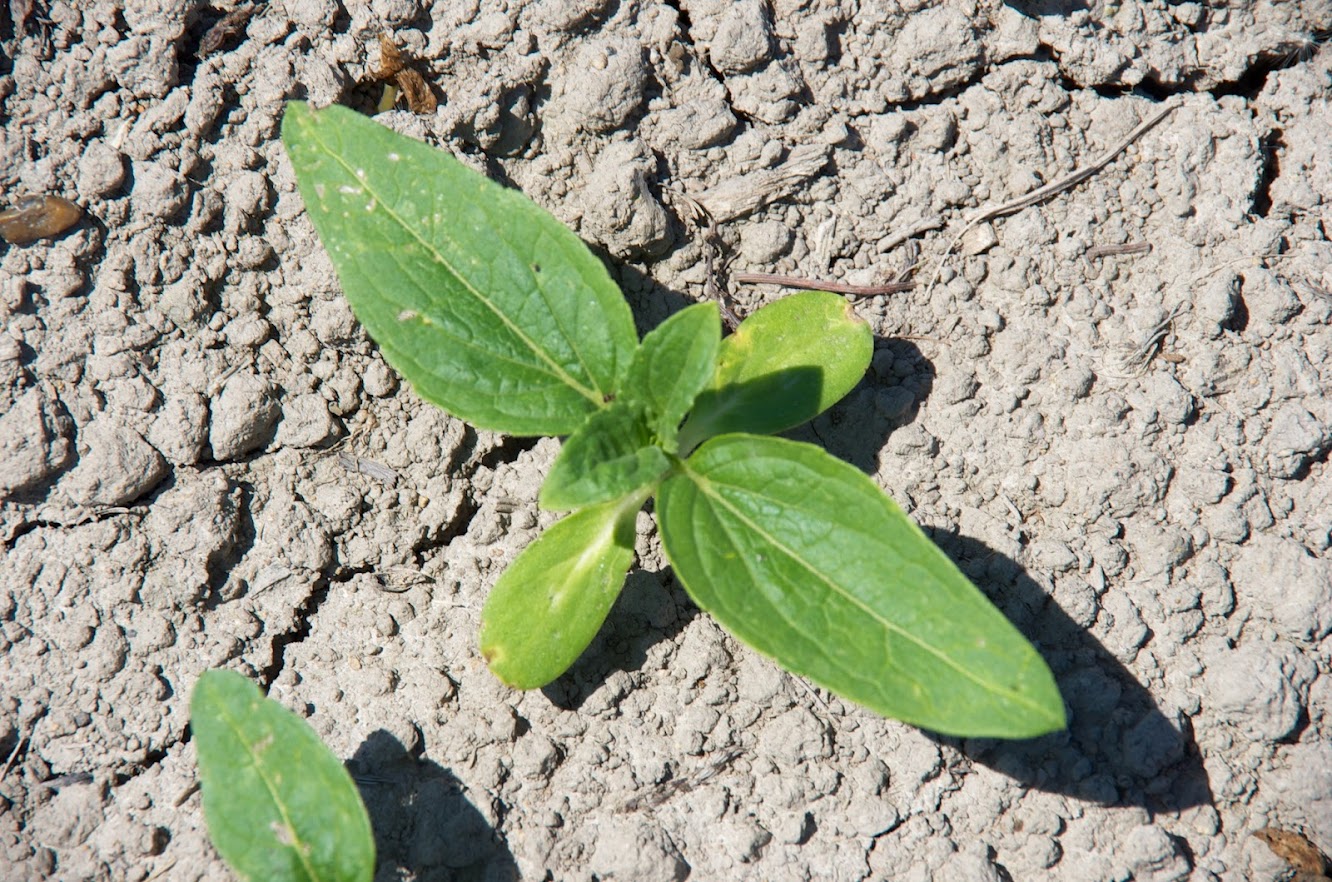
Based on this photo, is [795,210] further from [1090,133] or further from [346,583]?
[346,583]

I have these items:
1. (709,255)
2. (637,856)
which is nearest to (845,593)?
(637,856)

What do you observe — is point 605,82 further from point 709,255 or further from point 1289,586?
point 1289,586

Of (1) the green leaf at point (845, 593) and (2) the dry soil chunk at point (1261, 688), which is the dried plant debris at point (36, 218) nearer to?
(1) the green leaf at point (845, 593)

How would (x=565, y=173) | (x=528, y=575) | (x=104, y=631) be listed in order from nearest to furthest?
(x=528, y=575) < (x=104, y=631) < (x=565, y=173)

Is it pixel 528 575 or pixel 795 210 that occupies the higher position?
pixel 795 210

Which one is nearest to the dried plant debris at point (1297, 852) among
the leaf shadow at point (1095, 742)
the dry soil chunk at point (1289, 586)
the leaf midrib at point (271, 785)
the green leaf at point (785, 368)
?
the leaf shadow at point (1095, 742)

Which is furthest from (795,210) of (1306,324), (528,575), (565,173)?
(1306,324)
